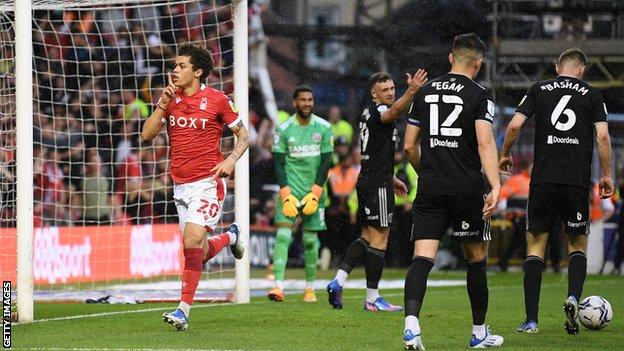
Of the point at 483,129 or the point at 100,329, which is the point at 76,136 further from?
the point at 483,129

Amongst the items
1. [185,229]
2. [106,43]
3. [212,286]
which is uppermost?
[106,43]

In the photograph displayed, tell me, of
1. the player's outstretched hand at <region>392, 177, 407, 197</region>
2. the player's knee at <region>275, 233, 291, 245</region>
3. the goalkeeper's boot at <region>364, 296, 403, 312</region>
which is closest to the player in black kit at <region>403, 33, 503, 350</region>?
the goalkeeper's boot at <region>364, 296, 403, 312</region>

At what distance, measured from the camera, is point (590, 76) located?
69.9 feet

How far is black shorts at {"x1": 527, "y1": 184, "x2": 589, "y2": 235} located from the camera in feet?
31.4

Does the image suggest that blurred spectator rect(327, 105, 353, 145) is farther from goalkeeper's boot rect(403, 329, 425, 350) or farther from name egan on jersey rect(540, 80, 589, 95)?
goalkeeper's boot rect(403, 329, 425, 350)

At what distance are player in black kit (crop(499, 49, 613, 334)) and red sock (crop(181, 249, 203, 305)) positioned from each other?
237 centimetres

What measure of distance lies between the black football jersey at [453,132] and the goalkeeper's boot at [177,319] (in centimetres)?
216

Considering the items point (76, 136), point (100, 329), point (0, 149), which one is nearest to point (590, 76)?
point (76, 136)

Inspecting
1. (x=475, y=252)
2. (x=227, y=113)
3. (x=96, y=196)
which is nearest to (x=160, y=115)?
(x=227, y=113)

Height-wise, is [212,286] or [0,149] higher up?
[0,149]

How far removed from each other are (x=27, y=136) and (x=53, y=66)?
308 inches

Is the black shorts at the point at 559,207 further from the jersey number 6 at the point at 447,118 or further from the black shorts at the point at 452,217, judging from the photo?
the jersey number 6 at the point at 447,118

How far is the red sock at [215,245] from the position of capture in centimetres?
1015

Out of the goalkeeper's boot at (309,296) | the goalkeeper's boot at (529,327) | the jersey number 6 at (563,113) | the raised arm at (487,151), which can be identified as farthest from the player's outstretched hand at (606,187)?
the goalkeeper's boot at (309,296)
